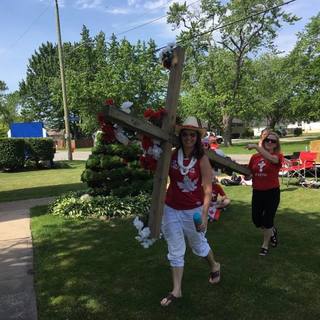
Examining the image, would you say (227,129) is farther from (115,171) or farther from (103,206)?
(103,206)

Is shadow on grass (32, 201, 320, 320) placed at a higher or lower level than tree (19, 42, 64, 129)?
lower

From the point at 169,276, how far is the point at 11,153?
17.3 metres

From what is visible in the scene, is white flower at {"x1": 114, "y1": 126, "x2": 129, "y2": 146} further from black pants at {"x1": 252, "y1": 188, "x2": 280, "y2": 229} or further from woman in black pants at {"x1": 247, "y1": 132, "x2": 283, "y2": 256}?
black pants at {"x1": 252, "y1": 188, "x2": 280, "y2": 229}

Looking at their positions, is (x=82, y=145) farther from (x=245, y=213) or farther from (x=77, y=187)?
(x=245, y=213)

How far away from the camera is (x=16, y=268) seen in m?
5.98

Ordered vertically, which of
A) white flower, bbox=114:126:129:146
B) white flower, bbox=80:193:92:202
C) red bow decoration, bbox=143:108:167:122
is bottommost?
white flower, bbox=80:193:92:202

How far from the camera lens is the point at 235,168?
5441mm

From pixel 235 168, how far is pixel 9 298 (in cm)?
283

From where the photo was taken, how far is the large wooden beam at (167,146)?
4469 mm

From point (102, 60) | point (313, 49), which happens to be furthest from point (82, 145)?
point (313, 49)

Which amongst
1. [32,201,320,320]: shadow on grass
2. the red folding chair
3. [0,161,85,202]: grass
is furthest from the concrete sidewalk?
the red folding chair

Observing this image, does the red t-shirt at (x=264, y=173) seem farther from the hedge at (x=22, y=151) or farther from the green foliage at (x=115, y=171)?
the hedge at (x=22, y=151)

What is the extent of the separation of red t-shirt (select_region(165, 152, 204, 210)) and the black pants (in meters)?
1.68

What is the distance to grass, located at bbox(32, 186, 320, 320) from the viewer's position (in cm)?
443
